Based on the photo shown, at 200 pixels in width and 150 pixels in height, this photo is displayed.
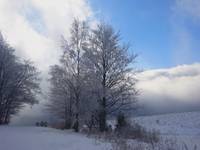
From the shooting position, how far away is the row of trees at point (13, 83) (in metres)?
35.2

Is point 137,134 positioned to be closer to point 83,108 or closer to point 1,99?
point 83,108

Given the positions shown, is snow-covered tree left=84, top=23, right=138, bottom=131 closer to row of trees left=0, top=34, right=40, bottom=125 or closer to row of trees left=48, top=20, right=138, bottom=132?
row of trees left=48, top=20, right=138, bottom=132

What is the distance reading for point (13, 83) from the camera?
1398 inches

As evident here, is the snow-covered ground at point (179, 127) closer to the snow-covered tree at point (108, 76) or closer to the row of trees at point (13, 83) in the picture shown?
the snow-covered tree at point (108, 76)

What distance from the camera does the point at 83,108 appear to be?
25.7 metres

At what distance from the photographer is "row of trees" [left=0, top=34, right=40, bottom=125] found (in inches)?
1388

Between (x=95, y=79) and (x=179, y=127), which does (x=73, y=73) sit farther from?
A: (x=179, y=127)

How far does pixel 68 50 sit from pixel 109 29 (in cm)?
477

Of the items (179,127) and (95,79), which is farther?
(179,127)

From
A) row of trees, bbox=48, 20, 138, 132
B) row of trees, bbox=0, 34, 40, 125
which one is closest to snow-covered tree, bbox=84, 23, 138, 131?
row of trees, bbox=48, 20, 138, 132

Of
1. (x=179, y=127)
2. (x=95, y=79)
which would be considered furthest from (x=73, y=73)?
(x=179, y=127)

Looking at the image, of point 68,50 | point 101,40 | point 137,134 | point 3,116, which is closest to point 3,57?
point 3,116

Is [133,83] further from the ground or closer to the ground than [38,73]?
closer to the ground

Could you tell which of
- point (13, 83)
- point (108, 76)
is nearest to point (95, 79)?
point (108, 76)
